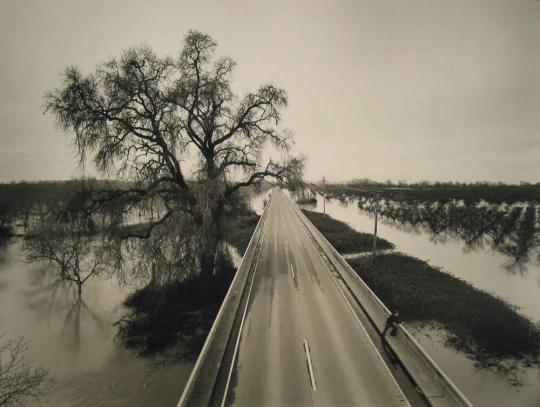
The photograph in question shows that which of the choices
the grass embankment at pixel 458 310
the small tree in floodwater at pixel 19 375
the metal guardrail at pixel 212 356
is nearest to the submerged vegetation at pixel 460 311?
the grass embankment at pixel 458 310

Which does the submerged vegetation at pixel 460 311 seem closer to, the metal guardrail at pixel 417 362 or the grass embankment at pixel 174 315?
the metal guardrail at pixel 417 362

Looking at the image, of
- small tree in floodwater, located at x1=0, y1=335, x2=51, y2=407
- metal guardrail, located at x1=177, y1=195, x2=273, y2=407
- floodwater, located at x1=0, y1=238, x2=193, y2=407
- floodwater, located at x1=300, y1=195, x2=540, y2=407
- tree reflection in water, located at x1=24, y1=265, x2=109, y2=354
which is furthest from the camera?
tree reflection in water, located at x1=24, y1=265, x2=109, y2=354

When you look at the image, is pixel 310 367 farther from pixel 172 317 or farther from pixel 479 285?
pixel 479 285

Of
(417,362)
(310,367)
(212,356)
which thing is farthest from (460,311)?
(212,356)

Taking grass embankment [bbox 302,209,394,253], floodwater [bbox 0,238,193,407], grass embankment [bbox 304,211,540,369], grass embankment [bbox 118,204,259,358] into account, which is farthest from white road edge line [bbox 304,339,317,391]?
grass embankment [bbox 302,209,394,253]

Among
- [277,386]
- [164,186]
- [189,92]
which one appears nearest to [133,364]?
[277,386]

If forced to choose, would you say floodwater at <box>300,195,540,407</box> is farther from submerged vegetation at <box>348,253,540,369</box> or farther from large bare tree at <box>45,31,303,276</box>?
large bare tree at <box>45,31,303,276</box>
